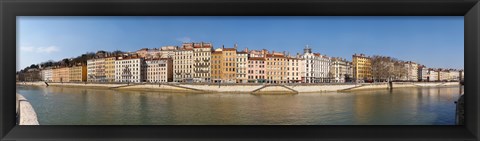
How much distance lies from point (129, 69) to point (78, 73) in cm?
56

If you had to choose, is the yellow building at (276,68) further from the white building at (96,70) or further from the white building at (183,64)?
the white building at (96,70)

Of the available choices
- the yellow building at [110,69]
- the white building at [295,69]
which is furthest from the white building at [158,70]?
the white building at [295,69]

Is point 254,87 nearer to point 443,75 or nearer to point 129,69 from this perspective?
point 129,69

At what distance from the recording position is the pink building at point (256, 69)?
378 cm

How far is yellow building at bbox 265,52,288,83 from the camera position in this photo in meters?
3.76

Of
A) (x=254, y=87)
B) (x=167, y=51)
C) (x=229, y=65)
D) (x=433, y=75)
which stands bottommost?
(x=254, y=87)

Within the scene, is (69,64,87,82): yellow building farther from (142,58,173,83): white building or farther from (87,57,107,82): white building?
(142,58,173,83): white building

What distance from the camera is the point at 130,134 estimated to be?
1659 mm

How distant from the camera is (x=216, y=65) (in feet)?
12.5

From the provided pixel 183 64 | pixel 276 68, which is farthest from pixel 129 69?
pixel 276 68

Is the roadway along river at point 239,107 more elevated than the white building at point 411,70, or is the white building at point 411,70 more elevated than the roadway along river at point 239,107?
the white building at point 411,70

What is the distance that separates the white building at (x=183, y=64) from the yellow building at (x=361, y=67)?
1.92m

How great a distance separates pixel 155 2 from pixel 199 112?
8.53 ft
